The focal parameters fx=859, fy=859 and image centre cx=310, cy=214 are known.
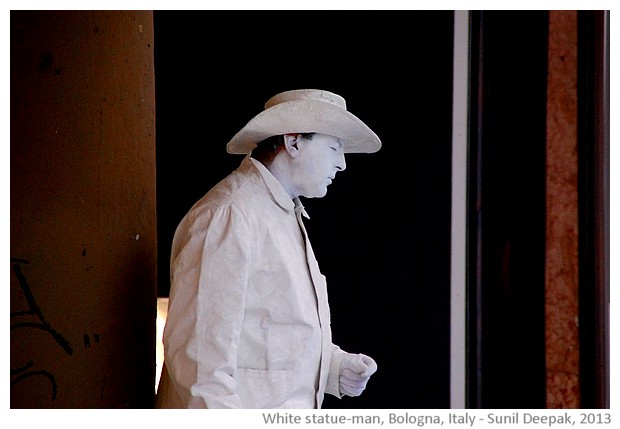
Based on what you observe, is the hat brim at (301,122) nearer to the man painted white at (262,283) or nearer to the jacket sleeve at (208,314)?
the man painted white at (262,283)

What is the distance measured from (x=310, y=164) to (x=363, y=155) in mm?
1676

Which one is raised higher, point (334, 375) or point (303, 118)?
point (303, 118)

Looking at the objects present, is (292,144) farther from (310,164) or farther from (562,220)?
(562,220)

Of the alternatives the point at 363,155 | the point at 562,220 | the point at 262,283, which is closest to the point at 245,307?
the point at 262,283

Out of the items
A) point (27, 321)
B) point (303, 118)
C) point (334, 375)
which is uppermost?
point (303, 118)

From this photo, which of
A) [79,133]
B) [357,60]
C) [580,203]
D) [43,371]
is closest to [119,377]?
[43,371]

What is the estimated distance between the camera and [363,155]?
3748 millimetres

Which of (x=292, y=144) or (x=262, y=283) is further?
(x=292, y=144)

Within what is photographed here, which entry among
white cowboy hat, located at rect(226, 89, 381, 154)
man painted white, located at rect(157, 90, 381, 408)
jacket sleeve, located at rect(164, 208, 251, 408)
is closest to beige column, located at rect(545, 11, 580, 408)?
man painted white, located at rect(157, 90, 381, 408)

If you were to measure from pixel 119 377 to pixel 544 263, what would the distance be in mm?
1925

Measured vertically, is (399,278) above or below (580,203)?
below

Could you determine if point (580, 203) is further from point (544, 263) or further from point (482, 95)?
point (482, 95)

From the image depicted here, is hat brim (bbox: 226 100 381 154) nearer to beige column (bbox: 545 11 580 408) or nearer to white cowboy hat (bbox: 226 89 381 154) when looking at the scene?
white cowboy hat (bbox: 226 89 381 154)

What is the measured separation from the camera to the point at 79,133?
1.74m
